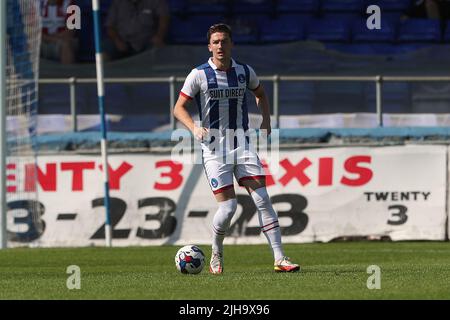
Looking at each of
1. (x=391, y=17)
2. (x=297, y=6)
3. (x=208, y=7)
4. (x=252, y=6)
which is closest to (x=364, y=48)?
(x=391, y=17)

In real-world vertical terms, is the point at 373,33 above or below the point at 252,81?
above

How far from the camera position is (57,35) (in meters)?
20.8

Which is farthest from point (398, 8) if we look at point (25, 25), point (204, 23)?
point (25, 25)

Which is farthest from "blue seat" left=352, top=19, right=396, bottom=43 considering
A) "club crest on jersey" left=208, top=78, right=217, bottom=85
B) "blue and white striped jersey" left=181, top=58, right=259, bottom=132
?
"club crest on jersey" left=208, top=78, right=217, bottom=85

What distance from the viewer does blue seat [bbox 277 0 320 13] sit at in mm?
21875

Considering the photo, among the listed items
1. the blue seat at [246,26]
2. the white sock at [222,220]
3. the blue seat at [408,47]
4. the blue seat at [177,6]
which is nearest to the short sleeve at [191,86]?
the white sock at [222,220]

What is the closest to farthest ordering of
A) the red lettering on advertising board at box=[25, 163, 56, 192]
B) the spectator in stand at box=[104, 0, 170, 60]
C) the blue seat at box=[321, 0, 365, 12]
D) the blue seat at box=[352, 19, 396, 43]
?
the red lettering on advertising board at box=[25, 163, 56, 192]
the spectator in stand at box=[104, 0, 170, 60]
the blue seat at box=[352, 19, 396, 43]
the blue seat at box=[321, 0, 365, 12]

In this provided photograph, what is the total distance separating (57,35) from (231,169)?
1057 centimetres

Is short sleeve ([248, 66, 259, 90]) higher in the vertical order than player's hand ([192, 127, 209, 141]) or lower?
higher

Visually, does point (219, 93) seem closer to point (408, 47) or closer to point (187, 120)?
point (187, 120)

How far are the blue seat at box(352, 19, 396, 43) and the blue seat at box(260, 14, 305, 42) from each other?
0.93 metres

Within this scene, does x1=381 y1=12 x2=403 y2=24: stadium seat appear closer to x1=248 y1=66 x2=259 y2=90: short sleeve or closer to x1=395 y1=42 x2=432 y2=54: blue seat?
x1=395 y1=42 x2=432 y2=54: blue seat

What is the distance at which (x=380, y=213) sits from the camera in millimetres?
17250
